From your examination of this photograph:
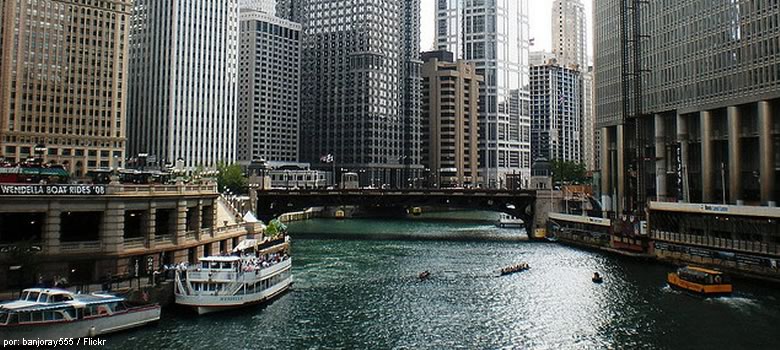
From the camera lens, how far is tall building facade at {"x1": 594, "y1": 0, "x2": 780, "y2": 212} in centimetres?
9631

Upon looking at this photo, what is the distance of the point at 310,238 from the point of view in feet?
466

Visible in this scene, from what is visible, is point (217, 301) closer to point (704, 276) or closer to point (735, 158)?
point (704, 276)

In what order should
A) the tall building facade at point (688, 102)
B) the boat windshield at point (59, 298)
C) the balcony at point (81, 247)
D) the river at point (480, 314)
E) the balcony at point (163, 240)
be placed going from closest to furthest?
the boat windshield at point (59, 298)
the river at point (480, 314)
the balcony at point (81, 247)
the balcony at point (163, 240)
the tall building facade at point (688, 102)

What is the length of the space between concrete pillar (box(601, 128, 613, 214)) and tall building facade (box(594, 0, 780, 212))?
0.22 meters

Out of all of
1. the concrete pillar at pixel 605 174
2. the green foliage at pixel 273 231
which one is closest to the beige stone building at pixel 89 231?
the green foliage at pixel 273 231

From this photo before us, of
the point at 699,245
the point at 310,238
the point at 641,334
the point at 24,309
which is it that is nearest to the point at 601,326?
the point at 641,334

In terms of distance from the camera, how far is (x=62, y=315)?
47250mm

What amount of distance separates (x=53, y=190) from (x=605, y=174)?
115493mm

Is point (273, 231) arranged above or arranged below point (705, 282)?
above

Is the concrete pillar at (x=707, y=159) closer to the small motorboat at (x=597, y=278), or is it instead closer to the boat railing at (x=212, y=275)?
the small motorboat at (x=597, y=278)

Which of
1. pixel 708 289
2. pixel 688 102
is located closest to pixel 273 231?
pixel 708 289

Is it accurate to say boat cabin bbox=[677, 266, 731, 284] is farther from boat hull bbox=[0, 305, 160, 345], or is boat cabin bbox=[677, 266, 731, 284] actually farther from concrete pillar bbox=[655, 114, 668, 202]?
boat hull bbox=[0, 305, 160, 345]

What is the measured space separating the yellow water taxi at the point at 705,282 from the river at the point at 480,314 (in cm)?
126

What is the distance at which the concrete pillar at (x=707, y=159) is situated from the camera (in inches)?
4173
